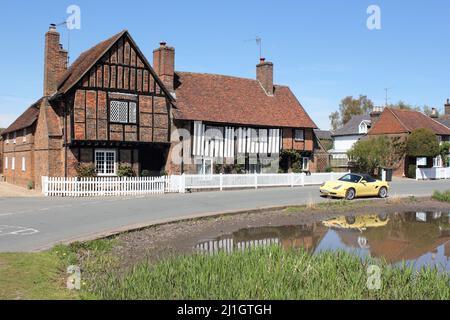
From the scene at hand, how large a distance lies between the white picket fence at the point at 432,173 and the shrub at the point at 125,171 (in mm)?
28847

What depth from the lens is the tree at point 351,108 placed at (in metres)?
88.9

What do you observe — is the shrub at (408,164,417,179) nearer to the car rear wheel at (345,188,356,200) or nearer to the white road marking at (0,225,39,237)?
the car rear wheel at (345,188,356,200)

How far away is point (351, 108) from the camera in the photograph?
89875mm

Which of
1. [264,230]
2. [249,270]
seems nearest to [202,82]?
[264,230]

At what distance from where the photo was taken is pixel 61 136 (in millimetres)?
27906

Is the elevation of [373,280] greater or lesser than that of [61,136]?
lesser

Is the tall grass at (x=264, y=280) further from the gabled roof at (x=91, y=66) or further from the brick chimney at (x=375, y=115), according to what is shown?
the brick chimney at (x=375, y=115)

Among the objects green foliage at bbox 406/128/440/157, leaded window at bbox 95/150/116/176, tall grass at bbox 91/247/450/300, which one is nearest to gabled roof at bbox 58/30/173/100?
leaded window at bbox 95/150/116/176

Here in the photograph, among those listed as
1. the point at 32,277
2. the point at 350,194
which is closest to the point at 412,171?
the point at 350,194

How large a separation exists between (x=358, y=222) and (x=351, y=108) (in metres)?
Answer: 73.9

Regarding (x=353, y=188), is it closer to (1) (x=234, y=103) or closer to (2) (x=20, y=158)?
(1) (x=234, y=103)

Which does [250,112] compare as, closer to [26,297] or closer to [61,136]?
[61,136]
